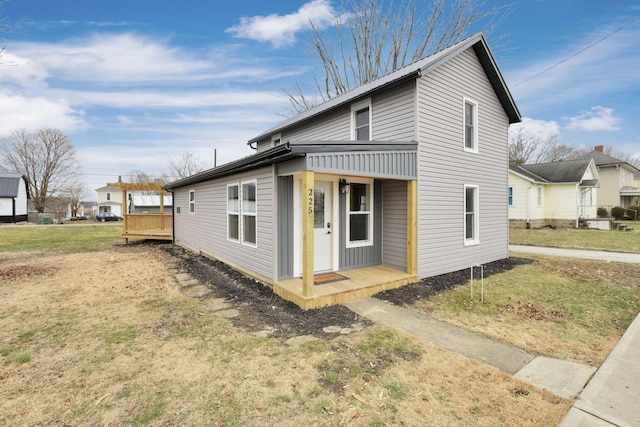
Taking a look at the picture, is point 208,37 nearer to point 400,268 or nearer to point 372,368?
point 400,268

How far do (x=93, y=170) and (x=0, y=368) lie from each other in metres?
55.9

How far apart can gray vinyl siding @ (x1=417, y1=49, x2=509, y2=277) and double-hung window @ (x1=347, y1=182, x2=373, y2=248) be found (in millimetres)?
1226

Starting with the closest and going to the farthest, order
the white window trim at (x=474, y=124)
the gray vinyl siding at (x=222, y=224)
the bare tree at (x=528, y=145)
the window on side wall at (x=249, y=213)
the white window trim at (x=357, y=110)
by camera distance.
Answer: the gray vinyl siding at (x=222, y=224), the window on side wall at (x=249, y=213), the white window trim at (x=357, y=110), the white window trim at (x=474, y=124), the bare tree at (x=528, y=145)

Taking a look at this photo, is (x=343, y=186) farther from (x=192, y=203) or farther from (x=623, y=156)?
(x=623, y=156)

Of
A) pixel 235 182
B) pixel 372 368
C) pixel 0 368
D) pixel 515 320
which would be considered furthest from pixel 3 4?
pixel 515 320

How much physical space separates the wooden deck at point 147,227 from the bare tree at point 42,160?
3067 cm

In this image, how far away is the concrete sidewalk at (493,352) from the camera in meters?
2.88

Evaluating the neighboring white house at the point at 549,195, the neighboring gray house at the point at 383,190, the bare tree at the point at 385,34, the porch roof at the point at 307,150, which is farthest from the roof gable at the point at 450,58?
the neighboring white house at the point at 549,195

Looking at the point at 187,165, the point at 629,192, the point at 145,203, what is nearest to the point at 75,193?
the point at 145,203

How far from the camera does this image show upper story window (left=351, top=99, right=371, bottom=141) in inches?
299

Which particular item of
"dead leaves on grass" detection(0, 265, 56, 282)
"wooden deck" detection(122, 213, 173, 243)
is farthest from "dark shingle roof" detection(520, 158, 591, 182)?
"dead leaves on grass" detection(0, 265, 56, 282)

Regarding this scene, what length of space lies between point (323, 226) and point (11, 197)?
123 ft

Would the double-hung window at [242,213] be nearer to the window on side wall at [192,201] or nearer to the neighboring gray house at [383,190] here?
the neighboring gray house at [383,190]

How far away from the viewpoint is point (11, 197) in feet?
93.5
